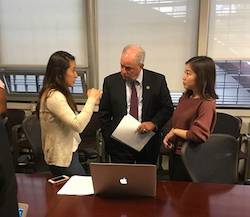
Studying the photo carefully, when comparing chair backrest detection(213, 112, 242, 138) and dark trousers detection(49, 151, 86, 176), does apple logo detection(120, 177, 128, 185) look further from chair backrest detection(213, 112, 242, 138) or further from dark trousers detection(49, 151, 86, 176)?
chair backrest detection(213, 112, 242, 138)

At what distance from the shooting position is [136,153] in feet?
8.21

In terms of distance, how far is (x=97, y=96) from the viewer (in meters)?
2.04

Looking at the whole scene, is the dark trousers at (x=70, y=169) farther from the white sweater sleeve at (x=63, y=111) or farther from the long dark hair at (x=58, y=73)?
the long dark hair at (x=58, y=73)

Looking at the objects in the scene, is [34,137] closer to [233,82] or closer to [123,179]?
[123,179]

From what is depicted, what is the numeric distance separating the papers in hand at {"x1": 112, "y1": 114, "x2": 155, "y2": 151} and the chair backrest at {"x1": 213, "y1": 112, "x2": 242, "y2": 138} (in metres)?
1.04

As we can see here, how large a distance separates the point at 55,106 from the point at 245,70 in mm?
2466

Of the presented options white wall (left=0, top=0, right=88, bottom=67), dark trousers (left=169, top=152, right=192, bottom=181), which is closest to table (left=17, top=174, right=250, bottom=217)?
dark trousers (left=169, top=152, right=192, bottom=181)

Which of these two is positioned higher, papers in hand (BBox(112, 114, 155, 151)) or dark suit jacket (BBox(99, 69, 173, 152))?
dark suit jacket (BBox(99, 69, 173, 152))

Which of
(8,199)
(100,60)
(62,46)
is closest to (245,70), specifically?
(100,60)

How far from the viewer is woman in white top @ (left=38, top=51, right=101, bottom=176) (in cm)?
187

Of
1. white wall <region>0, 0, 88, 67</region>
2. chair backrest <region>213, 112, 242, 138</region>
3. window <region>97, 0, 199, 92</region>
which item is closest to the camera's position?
chair backrest <region>213, 112, 242, 138</region>

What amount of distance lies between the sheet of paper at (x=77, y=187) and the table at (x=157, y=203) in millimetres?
42

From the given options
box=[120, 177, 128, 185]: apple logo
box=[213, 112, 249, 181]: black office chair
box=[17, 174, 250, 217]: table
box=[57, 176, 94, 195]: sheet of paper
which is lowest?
box=[213, 112, 249, 181]: black office chair

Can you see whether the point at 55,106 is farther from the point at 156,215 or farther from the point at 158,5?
the point at 158,5
